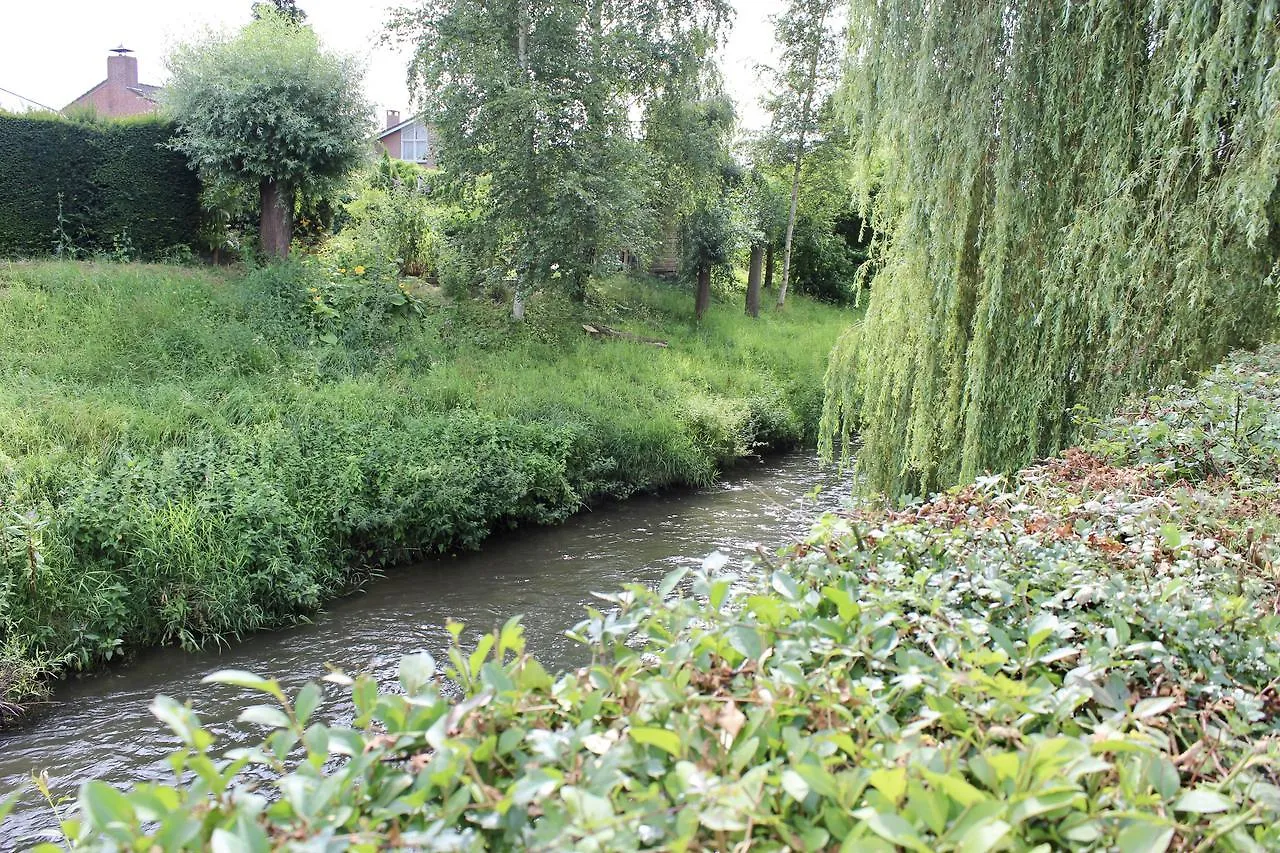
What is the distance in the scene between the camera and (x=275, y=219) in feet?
44.6

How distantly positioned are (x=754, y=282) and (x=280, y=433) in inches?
563

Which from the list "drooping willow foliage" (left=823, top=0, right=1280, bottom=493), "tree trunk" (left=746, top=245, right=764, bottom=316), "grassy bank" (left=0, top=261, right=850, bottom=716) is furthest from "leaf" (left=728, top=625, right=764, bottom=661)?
"tree trunk" (left=746, top=245, right=764, bottom=316)

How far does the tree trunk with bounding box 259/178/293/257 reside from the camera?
13.4 meters

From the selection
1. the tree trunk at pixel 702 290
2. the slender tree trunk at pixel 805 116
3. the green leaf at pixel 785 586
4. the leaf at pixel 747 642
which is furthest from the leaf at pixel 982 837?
the slender tree trunk at pixel 805 116

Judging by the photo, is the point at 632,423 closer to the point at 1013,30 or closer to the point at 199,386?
the point at 199,386

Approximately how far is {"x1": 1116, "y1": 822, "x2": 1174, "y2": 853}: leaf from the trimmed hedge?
14771 mm

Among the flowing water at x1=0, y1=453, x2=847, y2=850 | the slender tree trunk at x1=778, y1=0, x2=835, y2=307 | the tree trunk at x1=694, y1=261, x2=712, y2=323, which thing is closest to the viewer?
the flowing water at x1=0, y1=453, x2=847, y2=850

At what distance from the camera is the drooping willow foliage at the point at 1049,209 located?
4902mm

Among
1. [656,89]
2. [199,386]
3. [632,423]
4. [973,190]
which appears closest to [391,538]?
[199,386]

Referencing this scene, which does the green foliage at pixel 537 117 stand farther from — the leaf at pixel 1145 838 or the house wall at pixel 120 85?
the house wall at pixel 120 85

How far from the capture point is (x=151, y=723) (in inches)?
205

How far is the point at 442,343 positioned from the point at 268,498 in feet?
18.3

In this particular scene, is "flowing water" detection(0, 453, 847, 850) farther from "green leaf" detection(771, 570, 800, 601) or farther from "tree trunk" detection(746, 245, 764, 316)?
"tree trunk" detection(746, 245, 764, 316)

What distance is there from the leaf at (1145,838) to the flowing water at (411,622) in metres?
1.49
